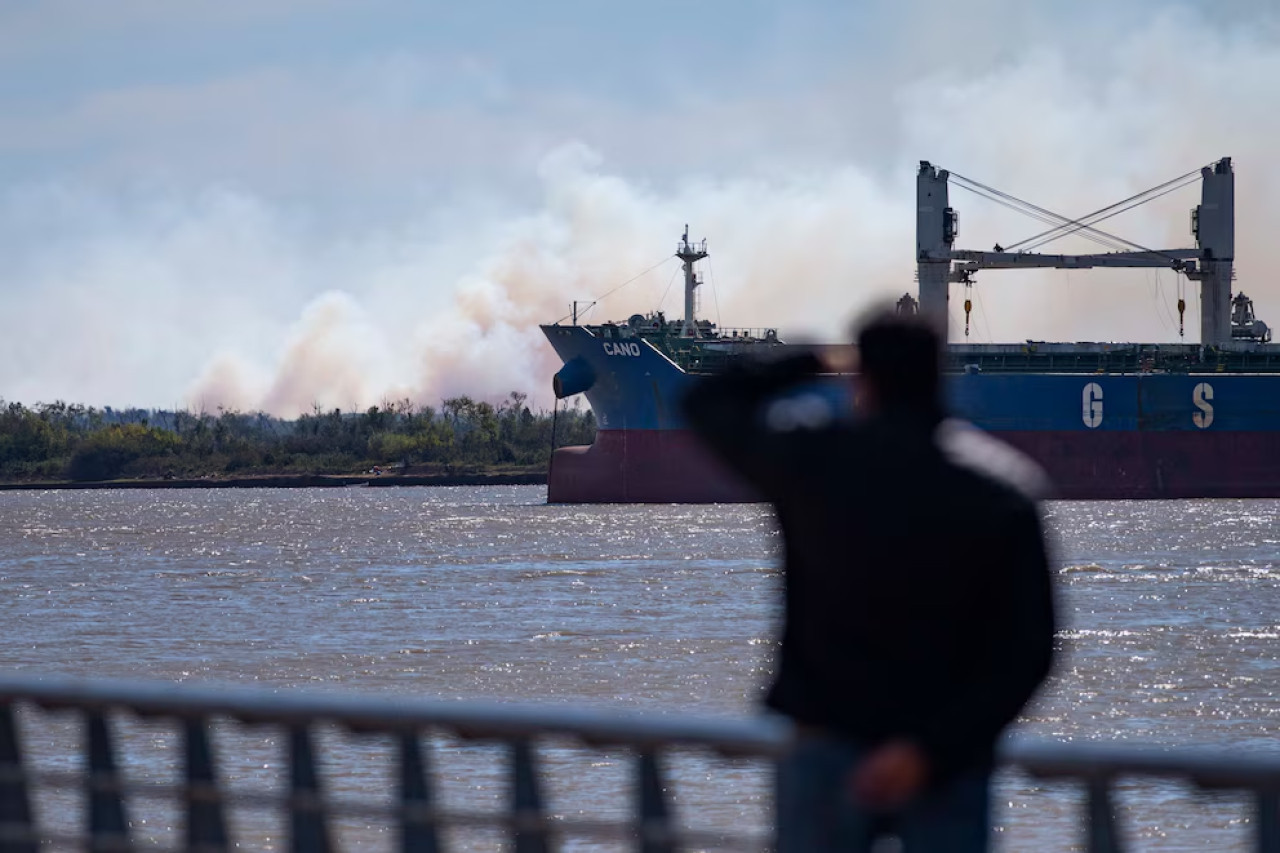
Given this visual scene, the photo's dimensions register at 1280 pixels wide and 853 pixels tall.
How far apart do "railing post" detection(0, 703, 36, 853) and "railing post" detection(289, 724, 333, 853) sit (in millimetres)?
681

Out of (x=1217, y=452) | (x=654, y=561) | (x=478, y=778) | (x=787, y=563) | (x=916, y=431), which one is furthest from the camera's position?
(x=1217, y=452)

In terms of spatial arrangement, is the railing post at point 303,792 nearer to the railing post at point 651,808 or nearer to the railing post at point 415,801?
the railing post at point 415,801

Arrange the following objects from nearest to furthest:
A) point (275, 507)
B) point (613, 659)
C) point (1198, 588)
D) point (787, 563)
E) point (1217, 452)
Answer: point (787, 563), point (613, 659), point (1198, 588), point (1217, 452), point (275, 507)

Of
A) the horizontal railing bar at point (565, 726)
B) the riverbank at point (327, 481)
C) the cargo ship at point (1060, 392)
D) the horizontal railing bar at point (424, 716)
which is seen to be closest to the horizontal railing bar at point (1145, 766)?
the horizontal railing bar at point (565, 726)

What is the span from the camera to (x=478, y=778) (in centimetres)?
1004

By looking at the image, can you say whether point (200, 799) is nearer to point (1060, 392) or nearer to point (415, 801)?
point (415, 801)

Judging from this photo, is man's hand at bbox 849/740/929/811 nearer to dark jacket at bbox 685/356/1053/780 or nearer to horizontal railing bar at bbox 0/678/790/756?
dark jacket at bbox 685/356/1053/780

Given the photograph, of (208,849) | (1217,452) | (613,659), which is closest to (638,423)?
(1217,452)

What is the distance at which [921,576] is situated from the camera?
2480mm

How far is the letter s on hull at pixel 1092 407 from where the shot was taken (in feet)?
156


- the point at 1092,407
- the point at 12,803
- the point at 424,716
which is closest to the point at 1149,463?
the point at 1092,407

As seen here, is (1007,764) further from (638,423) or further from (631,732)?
(638,423)

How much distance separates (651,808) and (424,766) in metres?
0.45

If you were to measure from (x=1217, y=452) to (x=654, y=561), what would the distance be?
23057 millimetres
